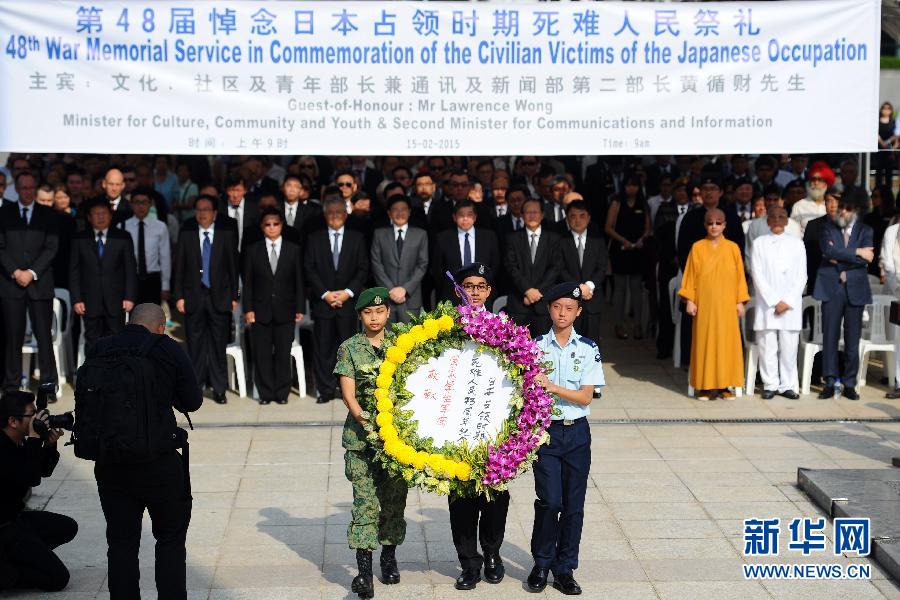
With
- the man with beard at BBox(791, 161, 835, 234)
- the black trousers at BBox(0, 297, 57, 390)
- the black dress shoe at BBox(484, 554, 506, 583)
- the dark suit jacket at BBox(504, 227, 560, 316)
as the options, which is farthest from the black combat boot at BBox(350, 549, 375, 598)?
the man with beard at BBox(791, 161, 835, 234)

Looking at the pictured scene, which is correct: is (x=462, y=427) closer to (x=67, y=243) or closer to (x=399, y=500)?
(x=399, y=500)

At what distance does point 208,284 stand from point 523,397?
5.91 meters

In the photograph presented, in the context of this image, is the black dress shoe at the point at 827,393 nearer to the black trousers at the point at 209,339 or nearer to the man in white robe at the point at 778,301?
the man in white robe at the point at 778,301

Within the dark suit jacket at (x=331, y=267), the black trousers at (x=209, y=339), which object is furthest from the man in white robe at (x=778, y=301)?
the black trousers at (x=209, y=339)

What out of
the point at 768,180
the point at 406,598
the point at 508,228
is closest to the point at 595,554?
the point at 406,598

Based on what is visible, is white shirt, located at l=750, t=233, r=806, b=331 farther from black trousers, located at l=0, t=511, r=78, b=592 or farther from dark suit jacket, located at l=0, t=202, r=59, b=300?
black trousers, located at l=0, t=511, r=78, b=592

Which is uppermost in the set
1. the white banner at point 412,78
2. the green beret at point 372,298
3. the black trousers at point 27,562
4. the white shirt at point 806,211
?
the white banner at point 412,78

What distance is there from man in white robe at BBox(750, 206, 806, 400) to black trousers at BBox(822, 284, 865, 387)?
269 millimetres

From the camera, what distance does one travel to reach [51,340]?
40.0 ft

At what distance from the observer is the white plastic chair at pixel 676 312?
1312cm

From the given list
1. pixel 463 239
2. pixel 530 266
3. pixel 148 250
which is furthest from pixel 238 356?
pixel 530 266

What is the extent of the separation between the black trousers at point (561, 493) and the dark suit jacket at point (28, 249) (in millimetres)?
6545

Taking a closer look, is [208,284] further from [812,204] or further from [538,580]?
[812,204]

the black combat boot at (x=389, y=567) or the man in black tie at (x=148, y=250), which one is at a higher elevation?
the man in black tie at (x=148, y=250)
